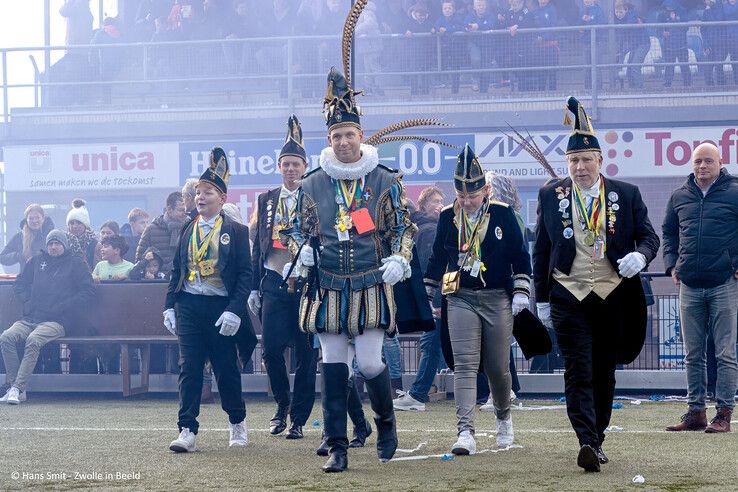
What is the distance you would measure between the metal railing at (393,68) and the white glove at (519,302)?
1098 centimetres

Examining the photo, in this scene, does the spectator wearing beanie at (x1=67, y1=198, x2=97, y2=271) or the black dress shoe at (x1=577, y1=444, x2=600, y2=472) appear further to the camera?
the spectator wearing beanie at (x1=67, y1=198, x2=97, y2=271)

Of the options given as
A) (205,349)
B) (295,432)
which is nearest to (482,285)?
(295,432)

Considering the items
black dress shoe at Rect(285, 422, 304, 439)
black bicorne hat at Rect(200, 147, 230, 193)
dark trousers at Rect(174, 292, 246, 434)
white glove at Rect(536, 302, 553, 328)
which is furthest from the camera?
black dress shoe at Rect(285, 422, 304, 439)

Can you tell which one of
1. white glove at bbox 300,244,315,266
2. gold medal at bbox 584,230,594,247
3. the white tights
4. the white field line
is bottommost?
the white field line

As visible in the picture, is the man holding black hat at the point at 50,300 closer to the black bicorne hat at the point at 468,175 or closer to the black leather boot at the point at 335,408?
the black bicorne hat at the point at 468,175

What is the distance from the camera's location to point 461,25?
19.8m

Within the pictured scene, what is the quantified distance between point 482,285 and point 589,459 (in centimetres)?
163

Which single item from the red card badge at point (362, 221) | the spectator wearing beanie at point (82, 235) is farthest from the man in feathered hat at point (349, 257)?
the spectator wearing beanie at point (82, 235)

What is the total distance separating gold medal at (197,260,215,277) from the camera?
8.80 metres

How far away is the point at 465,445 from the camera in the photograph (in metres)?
8.02

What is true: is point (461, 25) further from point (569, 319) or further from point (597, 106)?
point (569, 319)

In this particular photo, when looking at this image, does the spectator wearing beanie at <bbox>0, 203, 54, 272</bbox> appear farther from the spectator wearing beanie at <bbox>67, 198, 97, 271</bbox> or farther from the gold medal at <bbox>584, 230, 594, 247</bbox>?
the gold medal at <bbox>584, 230, 594, 247</bbox>

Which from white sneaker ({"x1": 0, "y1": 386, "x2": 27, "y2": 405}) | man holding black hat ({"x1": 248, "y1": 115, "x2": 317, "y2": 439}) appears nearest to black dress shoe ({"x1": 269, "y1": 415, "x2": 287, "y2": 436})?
man holding black hat ({"x1": 248, "y1": 115, "x2": 317, "y2": 439})

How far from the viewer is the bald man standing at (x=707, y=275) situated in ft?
31.4
